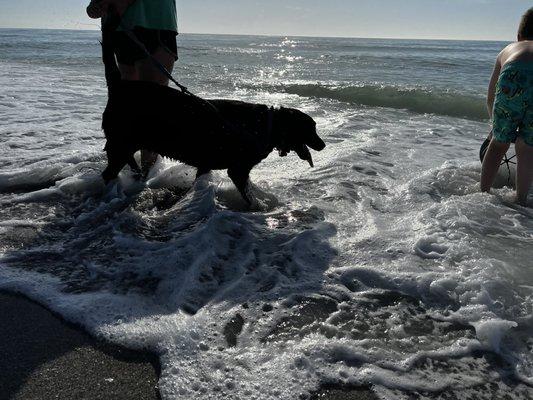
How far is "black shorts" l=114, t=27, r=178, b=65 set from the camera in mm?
3949

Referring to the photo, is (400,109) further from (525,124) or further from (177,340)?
(177,340)

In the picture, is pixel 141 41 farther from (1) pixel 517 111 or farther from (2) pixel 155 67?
(1) pixel 517 111

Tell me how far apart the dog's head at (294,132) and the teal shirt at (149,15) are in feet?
4.22

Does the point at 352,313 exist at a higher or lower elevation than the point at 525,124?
lower

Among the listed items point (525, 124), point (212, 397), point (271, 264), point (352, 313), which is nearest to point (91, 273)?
point (271, 264)

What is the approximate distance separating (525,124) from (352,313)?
2.75 m

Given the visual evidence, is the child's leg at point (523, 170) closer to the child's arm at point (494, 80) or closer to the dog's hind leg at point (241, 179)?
the child's arm at point (494, 80)

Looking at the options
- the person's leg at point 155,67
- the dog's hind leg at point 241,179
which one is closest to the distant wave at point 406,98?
the dog's hind leg at point 241,179

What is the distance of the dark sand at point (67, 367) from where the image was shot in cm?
184

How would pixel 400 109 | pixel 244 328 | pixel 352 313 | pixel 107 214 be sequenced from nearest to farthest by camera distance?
1. pixel 244 328
2. pixel 352 313
3. pixel 107 214
4. pixel 400 109

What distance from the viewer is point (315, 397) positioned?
6.23ft

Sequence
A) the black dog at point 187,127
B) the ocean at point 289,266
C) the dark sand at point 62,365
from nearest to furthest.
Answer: the dark sand at point 62,365
the ocean at point 289,266
the black dog at point 187,127

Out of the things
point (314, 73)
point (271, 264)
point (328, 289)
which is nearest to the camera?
point (328, 289)

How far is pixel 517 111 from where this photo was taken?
13.2 feet
